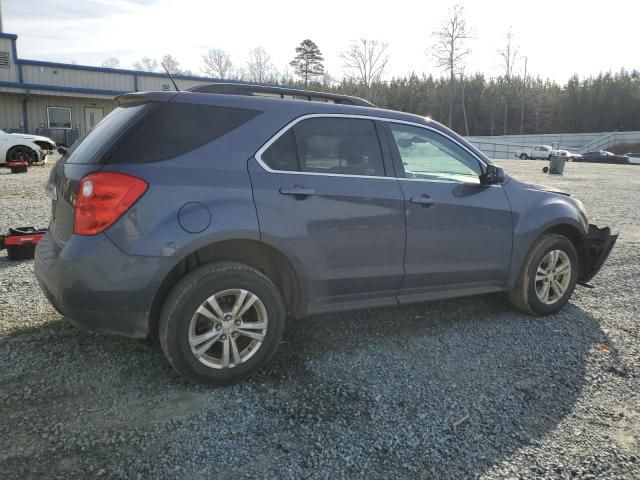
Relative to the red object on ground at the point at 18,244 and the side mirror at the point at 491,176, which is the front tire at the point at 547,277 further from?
the red object on ground at the point at 18,244

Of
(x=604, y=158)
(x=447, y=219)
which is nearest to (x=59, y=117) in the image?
(x=447, y=219)

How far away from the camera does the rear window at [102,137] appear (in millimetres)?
3098

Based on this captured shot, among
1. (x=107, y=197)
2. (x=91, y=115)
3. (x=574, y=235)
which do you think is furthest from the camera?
(x=91, y=115)

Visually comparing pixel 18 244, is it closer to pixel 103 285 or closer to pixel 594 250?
pixel 103 285

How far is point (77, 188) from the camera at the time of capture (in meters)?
3.01

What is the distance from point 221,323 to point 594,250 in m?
3.79

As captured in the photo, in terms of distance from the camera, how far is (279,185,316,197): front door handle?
130 inches

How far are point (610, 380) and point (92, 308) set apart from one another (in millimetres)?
3430

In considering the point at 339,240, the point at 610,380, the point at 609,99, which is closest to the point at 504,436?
the point at 610,380

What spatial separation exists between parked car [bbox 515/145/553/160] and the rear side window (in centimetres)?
5069

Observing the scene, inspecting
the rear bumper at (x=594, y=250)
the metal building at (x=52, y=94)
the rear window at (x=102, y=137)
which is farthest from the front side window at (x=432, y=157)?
the metal building at (x=52, y=94)

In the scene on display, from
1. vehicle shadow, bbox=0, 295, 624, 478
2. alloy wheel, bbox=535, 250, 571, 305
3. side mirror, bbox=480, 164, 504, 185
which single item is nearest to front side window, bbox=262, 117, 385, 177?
side mirror, bbox=480, 164, 504, 185

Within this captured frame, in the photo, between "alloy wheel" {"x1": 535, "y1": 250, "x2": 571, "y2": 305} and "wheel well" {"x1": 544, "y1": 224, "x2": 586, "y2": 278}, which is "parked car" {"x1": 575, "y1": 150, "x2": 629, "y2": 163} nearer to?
"wheel well" {"x1": 544, "y1": 224, "x2": 586, "y2": 278}

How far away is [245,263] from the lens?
135 inches
